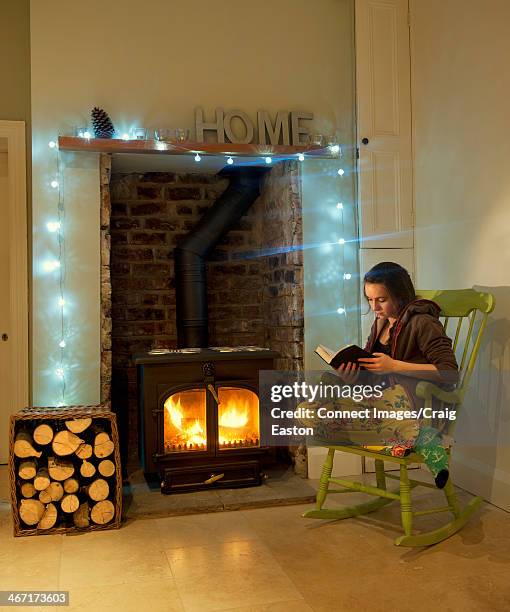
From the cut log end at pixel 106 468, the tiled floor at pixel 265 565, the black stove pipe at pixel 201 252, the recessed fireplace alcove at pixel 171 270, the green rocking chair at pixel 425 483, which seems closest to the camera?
the tiled floor at pixel 265 565

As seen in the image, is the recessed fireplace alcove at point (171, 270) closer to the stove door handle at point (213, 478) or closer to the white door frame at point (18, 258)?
the white door frame at point (18, 258)

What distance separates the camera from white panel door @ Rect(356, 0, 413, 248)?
162 inches

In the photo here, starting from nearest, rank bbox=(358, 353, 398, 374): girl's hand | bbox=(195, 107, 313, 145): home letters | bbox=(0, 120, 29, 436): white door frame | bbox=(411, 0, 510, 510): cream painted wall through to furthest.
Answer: bbox=(358, 353, 398, 374): girl's hand, bbox=(411, 0, 510, 510): cream painted wall, bbox=(195, 107, 313, 145): home letters, bbox=(0, 120, 29, 436): white door frame

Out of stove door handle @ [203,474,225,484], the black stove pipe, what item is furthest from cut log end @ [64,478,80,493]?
the black stove pipe

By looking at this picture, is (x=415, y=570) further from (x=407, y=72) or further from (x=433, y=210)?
(x=407, y=72)

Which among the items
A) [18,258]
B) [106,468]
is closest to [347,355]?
[106,468]

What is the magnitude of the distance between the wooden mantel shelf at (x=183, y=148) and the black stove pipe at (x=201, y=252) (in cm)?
51

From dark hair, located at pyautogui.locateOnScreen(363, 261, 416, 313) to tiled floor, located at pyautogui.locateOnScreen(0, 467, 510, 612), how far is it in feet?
3.43

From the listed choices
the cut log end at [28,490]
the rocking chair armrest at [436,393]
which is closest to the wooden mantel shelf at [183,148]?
the rocking chair armrest at [436,393]

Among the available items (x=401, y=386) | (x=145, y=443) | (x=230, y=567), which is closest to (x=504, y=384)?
(x=401, y=386)

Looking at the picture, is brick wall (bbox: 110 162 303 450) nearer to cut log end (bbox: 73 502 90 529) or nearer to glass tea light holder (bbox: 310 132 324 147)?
glass tea light holder (bbox: 310 132 324 147)

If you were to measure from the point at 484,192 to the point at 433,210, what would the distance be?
485 mm

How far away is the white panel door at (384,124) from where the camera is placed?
162 inches

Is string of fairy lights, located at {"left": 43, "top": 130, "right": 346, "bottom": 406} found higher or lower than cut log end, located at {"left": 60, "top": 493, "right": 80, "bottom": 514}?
higher
